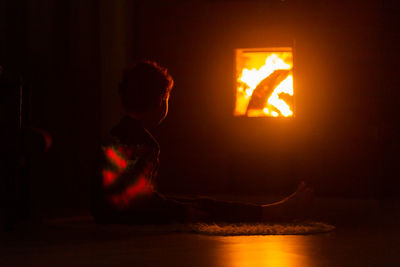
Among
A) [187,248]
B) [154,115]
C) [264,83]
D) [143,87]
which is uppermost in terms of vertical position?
[264,83]

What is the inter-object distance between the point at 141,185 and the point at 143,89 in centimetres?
38

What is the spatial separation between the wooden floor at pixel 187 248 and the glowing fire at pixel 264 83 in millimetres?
1483

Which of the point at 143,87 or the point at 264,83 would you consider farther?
the point at 264,83

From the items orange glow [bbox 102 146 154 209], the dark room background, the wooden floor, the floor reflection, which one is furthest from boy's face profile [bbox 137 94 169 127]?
the dark room background

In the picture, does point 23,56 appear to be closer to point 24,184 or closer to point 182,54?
point 182,54

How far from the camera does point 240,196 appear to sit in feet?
12.1

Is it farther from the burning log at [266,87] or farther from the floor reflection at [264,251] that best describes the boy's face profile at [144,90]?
the burning log at [266,87]

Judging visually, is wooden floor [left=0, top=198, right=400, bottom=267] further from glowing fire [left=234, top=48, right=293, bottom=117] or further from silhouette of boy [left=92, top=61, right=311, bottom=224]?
glowing fire [left=234, top=48, right=293, bottom=117]

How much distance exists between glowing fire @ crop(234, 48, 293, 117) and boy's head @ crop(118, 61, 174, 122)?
140 cm

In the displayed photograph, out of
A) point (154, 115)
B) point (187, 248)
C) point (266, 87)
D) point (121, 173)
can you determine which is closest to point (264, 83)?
point (266, 87)

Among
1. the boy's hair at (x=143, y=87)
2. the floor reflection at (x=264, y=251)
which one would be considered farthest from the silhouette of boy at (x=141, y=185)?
the floor reflection at (x=264, y=251)

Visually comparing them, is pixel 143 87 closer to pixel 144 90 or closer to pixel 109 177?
pixel 144 90

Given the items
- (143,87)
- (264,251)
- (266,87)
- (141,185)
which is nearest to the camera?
(264,251)

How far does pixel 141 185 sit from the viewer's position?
224 cm
